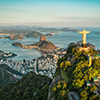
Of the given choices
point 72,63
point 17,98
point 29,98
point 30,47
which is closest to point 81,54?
point 72,63

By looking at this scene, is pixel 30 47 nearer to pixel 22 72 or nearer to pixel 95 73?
pixel 22 72

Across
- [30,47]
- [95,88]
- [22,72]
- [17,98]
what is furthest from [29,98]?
[30,47]

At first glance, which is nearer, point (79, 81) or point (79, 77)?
point (79, 81)

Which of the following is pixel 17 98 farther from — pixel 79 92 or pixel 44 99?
pixel 79 92

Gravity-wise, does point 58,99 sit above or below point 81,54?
below

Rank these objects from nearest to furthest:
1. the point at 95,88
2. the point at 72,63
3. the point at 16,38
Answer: the point at 95,88 → the point at 72,63 → the point at 16,38

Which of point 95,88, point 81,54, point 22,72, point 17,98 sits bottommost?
point 22,72

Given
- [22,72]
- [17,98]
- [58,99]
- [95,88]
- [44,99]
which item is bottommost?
[22,72]

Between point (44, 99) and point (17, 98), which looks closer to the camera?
point (44, 99)

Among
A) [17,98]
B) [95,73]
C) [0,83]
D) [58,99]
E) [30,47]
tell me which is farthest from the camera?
[30,47]
